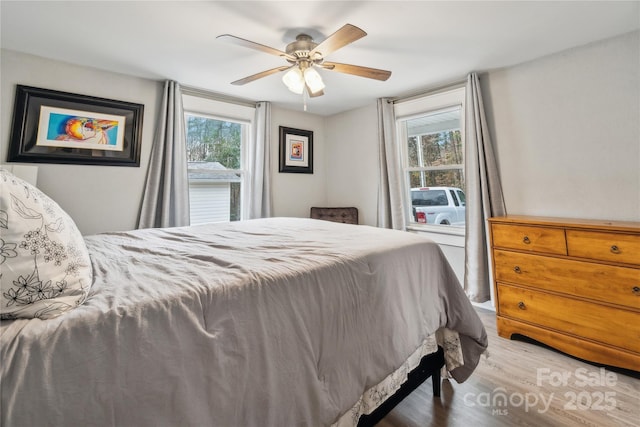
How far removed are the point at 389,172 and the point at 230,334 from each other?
3018 millimetres

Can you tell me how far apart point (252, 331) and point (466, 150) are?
9.38 feet

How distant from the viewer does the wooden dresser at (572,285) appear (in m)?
1.74

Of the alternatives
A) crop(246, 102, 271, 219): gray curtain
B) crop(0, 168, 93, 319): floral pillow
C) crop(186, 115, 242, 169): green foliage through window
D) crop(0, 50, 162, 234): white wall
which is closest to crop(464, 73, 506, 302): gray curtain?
crop(246, 102, 271, 219): gray curtain

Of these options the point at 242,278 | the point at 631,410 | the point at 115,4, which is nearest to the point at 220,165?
the point at 115,4

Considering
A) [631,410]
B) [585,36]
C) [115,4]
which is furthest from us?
[585,36]

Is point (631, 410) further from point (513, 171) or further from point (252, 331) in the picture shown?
point (252, 331)

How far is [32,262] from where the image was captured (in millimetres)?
652

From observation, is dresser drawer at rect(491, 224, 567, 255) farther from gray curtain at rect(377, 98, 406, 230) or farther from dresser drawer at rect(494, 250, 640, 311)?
gray curtain at rect(377, 98, 406, 230)

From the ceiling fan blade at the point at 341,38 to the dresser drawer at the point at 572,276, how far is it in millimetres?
2058

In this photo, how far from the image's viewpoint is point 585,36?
2100 mm

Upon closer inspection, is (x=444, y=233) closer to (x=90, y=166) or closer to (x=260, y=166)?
(x=260, y=166)

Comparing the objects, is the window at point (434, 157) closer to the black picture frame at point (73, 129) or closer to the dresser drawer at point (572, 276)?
the dresser drawer at point (572, 276)

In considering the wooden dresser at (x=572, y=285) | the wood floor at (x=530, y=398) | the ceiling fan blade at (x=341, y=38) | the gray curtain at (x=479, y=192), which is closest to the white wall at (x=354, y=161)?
the gray curtain at (x=479, y=192)

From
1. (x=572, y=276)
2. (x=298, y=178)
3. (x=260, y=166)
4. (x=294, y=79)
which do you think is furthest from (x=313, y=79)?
(x=572, y=276)
